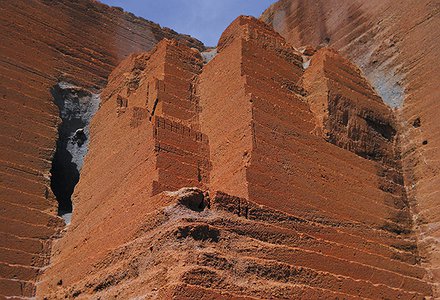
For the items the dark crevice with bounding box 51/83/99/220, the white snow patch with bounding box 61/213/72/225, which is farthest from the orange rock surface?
the white snow patch with bounding box 61/213/72/225

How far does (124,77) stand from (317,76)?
470cm

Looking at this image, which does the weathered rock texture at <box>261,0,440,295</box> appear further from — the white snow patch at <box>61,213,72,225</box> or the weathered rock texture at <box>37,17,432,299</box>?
the white snow patch at <box>61,213,72,225</box>

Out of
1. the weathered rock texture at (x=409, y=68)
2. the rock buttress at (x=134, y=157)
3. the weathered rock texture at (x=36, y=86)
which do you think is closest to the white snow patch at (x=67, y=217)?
the weathered rock texture at (x=36, y=86)

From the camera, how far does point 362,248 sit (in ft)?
32.5

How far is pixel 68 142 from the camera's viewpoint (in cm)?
1422

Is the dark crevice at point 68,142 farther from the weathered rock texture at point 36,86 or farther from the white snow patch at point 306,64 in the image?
the white snow patch at point 306,64

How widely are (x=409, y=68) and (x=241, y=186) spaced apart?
6452mm

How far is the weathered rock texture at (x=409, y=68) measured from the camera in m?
11.5

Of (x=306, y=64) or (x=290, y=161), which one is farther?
(x=306, y=64)

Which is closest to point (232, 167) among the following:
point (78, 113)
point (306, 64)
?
point (306, 64)

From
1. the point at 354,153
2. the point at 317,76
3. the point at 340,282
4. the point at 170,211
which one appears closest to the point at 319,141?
the point at 354,153

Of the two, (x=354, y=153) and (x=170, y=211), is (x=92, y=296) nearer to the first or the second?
(x=170, y=211)

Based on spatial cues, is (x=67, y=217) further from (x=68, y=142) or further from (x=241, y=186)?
(x=241, y=186)

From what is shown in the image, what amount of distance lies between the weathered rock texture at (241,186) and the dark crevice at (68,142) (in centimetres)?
73
